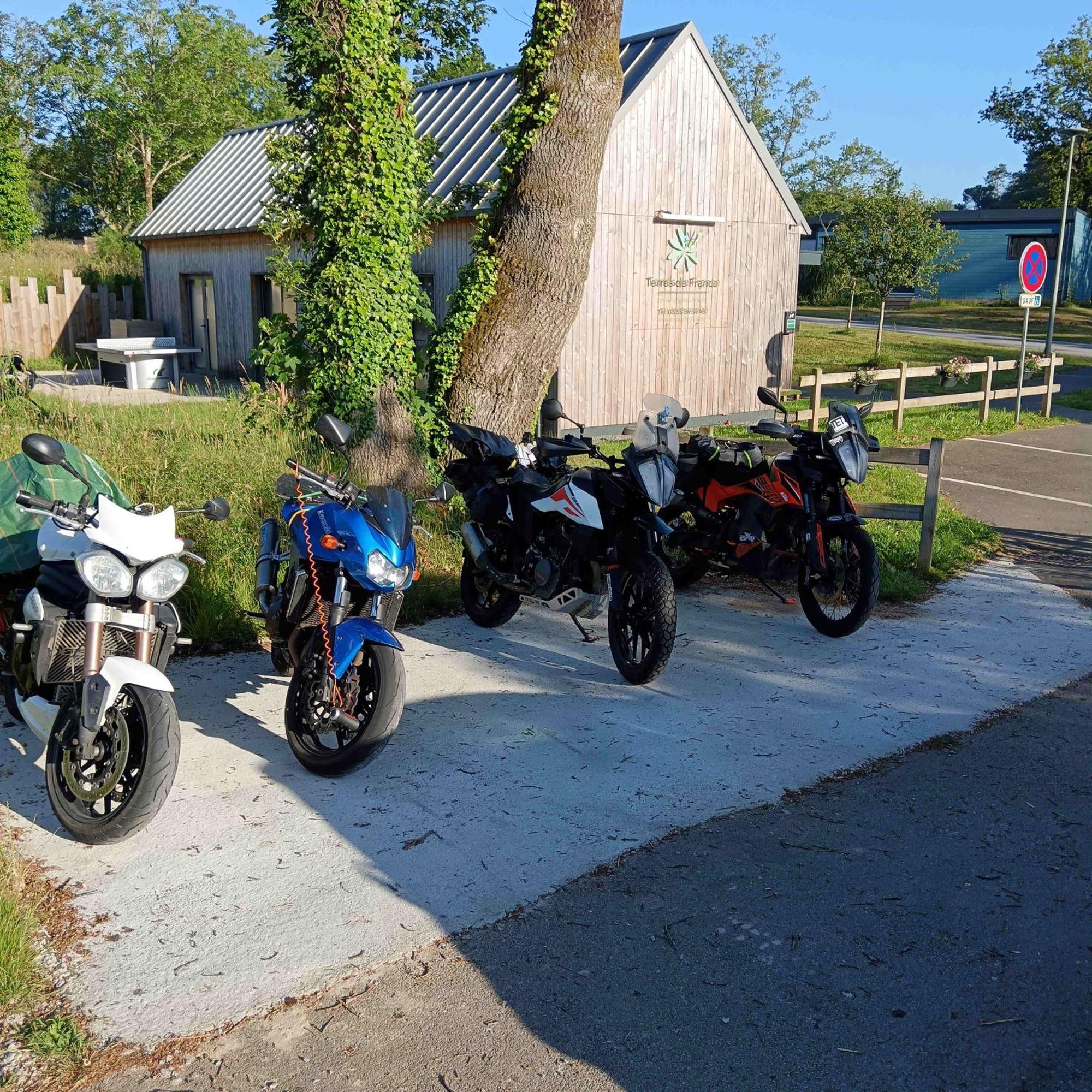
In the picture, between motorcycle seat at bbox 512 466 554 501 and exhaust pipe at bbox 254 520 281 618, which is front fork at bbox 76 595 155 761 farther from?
motorcycle seat at bbox 512 466 554 501

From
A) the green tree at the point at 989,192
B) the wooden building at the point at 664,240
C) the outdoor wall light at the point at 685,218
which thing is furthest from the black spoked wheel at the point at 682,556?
the green tree at the point at 989,192

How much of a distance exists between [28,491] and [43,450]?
1.07 m

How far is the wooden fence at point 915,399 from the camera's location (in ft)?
49.0

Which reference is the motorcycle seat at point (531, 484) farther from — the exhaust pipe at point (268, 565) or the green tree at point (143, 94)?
the green tree at point (143, 94)

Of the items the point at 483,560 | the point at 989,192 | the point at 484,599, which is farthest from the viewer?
the point at 989,192

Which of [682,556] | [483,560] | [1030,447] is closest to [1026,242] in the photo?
[1030,447]

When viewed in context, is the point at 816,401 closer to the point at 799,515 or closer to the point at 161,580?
the point at 799,515

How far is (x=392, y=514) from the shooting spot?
4.91 m

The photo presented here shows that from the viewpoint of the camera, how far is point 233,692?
19.5 ft

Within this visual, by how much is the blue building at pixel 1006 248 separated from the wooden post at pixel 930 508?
41.9m

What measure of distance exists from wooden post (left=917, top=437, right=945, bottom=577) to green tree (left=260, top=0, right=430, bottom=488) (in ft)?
12.7

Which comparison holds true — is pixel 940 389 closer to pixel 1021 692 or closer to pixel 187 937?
pixel 1021 692

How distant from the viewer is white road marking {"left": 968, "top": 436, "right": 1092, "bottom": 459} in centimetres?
1554

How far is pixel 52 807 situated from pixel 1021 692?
4856 mm
